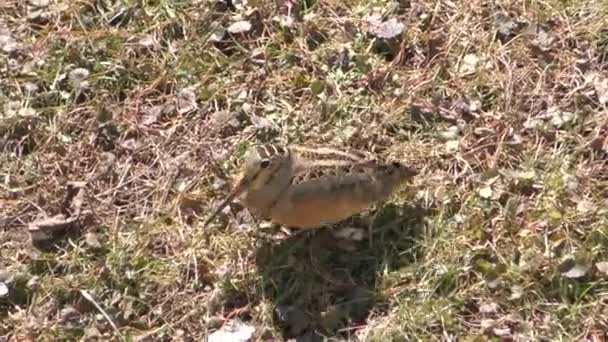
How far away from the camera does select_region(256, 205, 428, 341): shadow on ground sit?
4.99m

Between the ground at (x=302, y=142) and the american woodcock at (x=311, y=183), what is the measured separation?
8.9 inches

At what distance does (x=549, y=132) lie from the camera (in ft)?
18.1

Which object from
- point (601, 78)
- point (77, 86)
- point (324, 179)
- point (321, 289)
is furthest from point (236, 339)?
point (601, 78)

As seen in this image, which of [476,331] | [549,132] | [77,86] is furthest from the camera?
[77,86]

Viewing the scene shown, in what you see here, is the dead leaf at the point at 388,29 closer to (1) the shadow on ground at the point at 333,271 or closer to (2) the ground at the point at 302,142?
(2) the ground at the point at 302,142

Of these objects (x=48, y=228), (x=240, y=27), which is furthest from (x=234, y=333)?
(x=240, y=27)

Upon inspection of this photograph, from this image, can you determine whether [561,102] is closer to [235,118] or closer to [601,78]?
[601,78]

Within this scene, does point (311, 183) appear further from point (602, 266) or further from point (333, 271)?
point (602, 266)

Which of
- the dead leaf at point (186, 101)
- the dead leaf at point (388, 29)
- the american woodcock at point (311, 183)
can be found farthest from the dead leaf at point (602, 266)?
the dead leaf at point (186, 101)

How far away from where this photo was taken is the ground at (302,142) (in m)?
5.02

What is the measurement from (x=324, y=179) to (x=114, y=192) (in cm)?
111

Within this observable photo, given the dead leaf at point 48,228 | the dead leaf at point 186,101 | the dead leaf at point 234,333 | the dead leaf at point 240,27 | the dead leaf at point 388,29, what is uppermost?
the dead leaf at point 388,29

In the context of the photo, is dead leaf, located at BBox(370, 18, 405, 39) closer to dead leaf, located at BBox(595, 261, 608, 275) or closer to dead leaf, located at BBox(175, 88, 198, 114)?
dead leaf, located at BBox(175, 88, 198, 114)

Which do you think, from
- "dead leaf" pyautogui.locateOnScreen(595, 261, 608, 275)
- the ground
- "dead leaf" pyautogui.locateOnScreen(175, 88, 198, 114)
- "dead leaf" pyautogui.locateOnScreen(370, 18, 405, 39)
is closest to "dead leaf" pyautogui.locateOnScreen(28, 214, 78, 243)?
the ground
